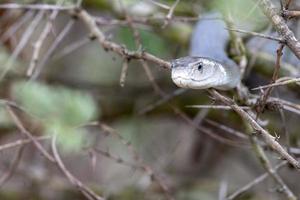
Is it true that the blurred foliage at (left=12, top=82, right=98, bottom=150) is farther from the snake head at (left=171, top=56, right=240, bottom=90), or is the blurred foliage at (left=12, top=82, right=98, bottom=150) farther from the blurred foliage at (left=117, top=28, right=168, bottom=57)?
the blurred foliage at (left=117, top=28, right=168, bottom=57)

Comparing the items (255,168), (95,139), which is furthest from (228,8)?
(255,168)

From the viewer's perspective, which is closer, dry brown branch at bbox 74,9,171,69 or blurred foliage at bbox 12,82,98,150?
dry brown branch at bbox 74,9,171,69

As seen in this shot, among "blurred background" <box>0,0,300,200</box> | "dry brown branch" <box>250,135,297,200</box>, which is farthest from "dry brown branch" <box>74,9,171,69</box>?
"dry brown branch" <box>250,135,297,200</box>

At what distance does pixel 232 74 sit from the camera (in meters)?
1.90

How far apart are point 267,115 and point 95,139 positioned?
753 mm

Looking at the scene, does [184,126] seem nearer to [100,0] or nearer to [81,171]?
[81,171]

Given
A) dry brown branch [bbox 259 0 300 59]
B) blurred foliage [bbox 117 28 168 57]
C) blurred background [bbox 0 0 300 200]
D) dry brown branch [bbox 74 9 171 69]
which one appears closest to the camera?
dry brown branch [bbox 259 0 300 59]

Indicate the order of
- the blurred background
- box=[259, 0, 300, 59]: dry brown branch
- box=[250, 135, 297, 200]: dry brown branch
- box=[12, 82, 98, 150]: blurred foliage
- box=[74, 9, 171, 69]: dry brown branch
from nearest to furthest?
box=[259, 0, 300, 59]: dry brown branch, box=[74, 9, 171, 69]: dry brown branch, box=[250, 135, 297, 200]: dry brown branch, box=[12, 82, 98, 150]: blurred foliage, the blurred background

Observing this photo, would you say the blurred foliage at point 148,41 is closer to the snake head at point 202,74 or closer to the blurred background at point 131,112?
the blurred background at point 131,112

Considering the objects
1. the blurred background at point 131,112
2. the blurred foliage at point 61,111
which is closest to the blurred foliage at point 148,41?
the blurred background at point 131,112

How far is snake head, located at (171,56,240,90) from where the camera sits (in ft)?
5.56

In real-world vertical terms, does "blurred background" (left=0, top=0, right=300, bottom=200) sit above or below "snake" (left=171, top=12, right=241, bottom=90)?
below

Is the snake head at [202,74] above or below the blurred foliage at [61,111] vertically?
above

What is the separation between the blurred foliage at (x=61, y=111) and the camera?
2.04 m
